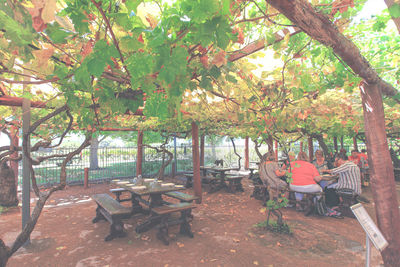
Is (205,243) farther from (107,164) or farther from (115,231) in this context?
(107,164)

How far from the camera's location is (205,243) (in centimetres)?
400

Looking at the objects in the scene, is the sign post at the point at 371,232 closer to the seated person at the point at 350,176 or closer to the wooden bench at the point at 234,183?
the seated person at the point at 350,176

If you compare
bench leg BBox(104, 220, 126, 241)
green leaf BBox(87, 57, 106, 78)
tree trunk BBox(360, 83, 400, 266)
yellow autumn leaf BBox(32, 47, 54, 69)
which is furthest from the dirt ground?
green leaf BBox(87, 57, 106, 78)

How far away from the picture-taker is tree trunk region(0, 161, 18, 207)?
6523 mm

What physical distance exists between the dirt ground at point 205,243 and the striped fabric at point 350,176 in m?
0.84

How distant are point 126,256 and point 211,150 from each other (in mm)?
12933

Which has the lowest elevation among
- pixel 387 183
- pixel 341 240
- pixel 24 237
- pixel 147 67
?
pixel 341 240

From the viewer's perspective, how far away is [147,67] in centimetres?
117

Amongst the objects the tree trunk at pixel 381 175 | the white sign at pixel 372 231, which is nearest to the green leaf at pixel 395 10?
the tree trunk at pixel 381 175

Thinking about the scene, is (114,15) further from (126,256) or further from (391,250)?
(126,256)

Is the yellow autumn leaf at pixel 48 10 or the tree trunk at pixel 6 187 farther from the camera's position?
the tree trunk at pixel 6 187

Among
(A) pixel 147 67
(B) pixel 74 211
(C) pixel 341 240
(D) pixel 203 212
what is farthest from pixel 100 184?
(A) pixel 147 67

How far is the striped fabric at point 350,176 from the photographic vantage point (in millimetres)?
5410

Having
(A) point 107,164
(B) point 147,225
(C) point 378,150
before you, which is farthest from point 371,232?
(A) point 107,164
